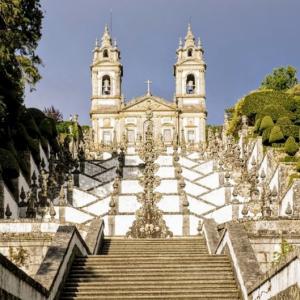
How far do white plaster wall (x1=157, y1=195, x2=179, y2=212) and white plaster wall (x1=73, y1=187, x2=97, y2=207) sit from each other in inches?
149

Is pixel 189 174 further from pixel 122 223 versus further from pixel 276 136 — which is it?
pixel 122 223

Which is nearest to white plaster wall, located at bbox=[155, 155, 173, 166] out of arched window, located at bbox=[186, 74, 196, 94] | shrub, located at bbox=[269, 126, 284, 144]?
shrub, located at bbox=[269, 126, 284, 144]

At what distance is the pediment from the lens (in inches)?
2753

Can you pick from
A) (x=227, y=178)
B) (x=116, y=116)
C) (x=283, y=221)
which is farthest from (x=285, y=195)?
(x=116, y=116)

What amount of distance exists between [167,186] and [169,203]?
4020 millimetres

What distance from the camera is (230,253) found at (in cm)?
1360

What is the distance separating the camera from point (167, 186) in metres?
31.7

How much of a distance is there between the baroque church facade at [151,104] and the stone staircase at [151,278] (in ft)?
178

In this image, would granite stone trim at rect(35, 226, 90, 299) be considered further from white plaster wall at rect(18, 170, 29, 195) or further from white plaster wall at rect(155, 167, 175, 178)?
white plaster wall at rect(155, 167, 175, 178)

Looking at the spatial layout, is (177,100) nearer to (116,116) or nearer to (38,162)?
Result: (116,116)

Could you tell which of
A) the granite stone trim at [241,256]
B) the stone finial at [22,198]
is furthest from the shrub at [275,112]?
the granite stone trim at [241,256]

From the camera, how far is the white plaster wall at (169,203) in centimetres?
2745

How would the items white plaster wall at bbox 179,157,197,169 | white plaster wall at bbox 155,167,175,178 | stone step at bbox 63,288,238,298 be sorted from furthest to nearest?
white plaster wall at bbox 179,157,197,169, white plaster wall at bbox 155,167,175,178, stone step at bbox 63,288,238,298

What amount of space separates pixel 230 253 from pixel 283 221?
12.2 feet
